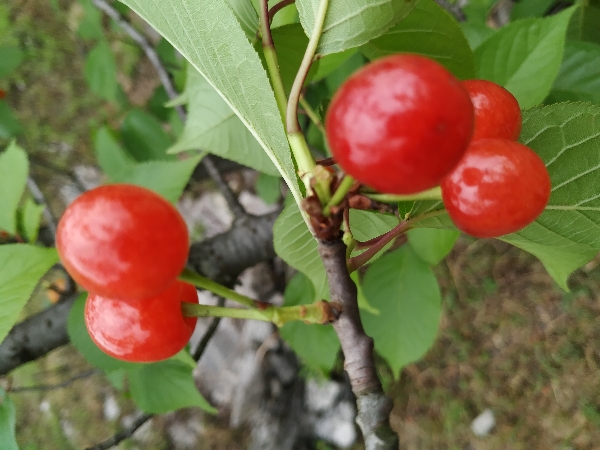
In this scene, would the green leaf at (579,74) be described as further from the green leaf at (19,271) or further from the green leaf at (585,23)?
the green leaf at (19,271)

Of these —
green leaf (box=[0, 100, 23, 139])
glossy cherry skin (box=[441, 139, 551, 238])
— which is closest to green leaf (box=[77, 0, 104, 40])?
green leaf (box=[0, 100, 23, 139])

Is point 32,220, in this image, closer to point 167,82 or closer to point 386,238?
point 167,82

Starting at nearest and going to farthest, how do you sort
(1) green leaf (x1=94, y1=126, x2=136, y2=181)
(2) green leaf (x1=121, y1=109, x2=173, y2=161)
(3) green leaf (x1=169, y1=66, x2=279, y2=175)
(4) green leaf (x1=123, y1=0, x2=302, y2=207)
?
(4) green leaf (x1=123, y1=0, x2=302, y2=207)
(3) green leaf (x1=169, y1=66, x2=279, y2=175)
(1) green leaf (x1=94, y1=126, x2=136, y2=181)
(2) green leaf (x1=121, y1=109, x2=173, y2=161)

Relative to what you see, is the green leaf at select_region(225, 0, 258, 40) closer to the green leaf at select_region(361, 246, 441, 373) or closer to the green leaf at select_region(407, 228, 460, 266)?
the green leaf at select_region(407, 228, 460, 266)

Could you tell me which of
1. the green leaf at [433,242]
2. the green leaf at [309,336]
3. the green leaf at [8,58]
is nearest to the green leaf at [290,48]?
the green leaf at [433,242]

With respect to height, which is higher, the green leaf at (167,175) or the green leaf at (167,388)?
the green leaf at (167,175)
